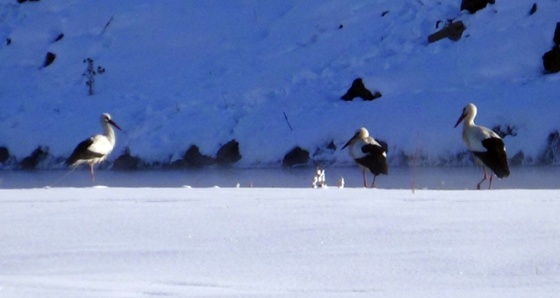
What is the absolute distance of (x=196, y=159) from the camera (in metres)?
37.1

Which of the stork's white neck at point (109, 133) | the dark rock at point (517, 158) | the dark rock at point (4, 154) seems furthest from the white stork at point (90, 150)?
the dark rock at point (4, 154)

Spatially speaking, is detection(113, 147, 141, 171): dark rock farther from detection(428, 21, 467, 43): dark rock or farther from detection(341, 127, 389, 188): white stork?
detection(341, 127, 389, 188): white stork

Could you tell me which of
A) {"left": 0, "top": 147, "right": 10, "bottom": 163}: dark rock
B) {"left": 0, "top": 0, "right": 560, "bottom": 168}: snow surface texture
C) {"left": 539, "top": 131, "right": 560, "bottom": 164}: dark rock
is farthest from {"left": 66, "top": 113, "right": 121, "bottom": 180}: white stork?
{"left": 0, "top": 147, "right": 10, "bottom": 163}: dark rock

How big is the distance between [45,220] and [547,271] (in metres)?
3.25

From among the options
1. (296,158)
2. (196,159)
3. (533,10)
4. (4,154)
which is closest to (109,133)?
(296,158)

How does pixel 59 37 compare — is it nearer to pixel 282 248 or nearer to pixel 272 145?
pixel 272 145

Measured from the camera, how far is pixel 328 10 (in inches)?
1817

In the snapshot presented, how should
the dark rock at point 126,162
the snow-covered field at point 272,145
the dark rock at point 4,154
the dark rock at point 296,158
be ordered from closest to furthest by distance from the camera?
the snow-covered field at point 272,145 → the dark rock at point 296,158 → the dark rock at point 126,162 → the dark rock at point 4,154

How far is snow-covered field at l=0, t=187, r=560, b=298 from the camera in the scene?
5184mm

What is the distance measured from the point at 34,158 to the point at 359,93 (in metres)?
10.2

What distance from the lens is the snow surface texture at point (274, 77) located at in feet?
119

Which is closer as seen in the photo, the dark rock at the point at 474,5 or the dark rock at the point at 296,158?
the dark rock at the point at 296,158

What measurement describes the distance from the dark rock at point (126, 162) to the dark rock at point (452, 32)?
1091cm

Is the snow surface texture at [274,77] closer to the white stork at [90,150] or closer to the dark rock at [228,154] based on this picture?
the dark rock at [228,154]
